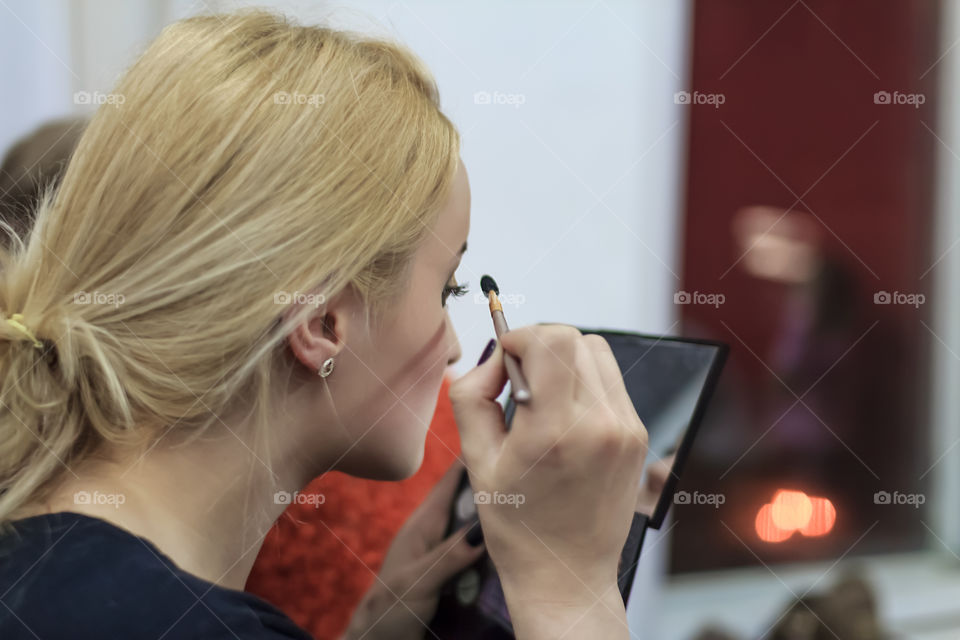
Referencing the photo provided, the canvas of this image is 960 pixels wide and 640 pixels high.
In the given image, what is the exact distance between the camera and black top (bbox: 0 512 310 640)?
0.40 m

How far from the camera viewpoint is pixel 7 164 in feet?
2.79

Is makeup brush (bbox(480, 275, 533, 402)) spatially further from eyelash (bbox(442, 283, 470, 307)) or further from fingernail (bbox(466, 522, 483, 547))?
fingernail (bbox(466, 522, 483, 547))

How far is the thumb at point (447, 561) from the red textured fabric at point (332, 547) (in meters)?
0.15

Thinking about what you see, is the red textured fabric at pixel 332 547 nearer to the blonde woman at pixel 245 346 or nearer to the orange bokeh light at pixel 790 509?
the blonde woman at pixel 245 346

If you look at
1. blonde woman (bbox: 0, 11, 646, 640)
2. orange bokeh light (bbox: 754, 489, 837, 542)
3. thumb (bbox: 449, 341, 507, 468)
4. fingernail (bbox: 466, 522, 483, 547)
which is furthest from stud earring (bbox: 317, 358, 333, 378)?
orange bokeh light (bbox: 754, 489, 837, 542)

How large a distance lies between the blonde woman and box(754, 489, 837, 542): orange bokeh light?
1092 mm

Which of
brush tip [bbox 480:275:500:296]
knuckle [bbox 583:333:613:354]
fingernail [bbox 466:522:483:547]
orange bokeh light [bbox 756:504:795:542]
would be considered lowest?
orange bokeh light [bbox 756:504:795:542]

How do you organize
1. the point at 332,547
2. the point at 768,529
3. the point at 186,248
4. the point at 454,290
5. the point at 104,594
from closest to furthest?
the point at 104,594 < the point at 186,248 < the point at 454,290 < the point at 332,547 < the point at 768,529

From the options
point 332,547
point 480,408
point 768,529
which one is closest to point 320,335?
point 480,408

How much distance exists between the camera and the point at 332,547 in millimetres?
819

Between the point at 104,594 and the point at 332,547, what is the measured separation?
1.41 feet

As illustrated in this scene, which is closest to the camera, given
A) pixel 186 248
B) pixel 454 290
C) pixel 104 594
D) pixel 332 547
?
pixel 104 594

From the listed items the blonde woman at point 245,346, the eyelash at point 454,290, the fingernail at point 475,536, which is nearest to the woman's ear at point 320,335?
the blonde woman at point 245,346

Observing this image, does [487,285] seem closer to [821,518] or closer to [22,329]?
[22,329]
